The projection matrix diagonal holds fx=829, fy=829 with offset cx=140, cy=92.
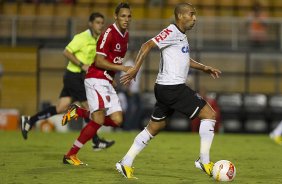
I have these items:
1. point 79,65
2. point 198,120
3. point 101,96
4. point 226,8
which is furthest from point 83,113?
point 226,8

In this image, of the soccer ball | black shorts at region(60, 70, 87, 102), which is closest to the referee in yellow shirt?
black shorts at region(60, 70, 87, 102)

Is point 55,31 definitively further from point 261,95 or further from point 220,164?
point 220,164

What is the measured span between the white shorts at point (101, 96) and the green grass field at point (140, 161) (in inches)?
32.4

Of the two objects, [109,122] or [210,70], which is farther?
[109,122]

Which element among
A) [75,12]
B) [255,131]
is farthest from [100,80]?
[75,12]

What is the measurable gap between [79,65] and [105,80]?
2384mm

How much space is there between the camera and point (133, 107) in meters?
22.7

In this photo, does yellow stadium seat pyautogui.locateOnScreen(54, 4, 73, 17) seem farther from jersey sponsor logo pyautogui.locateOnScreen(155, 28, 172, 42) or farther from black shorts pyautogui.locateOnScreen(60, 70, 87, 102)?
jersey sponsor logo pyautogui.locateOnScreen(155, 28, 172, 42)

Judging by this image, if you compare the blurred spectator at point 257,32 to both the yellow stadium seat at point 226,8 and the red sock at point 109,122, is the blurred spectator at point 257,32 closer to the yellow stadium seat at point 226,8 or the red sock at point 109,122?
the yellow stadium seat at point 226,8

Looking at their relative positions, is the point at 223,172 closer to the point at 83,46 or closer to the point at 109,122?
the point at 109,122

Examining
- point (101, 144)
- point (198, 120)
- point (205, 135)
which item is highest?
point (205, 135)

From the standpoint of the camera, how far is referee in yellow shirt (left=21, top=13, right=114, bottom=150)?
13.9 metres

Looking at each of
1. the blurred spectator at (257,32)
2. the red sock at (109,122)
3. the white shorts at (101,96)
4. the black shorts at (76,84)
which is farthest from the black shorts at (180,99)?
the blurred spectator at (257,32)

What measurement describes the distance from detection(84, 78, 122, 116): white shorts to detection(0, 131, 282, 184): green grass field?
32.4 inches
